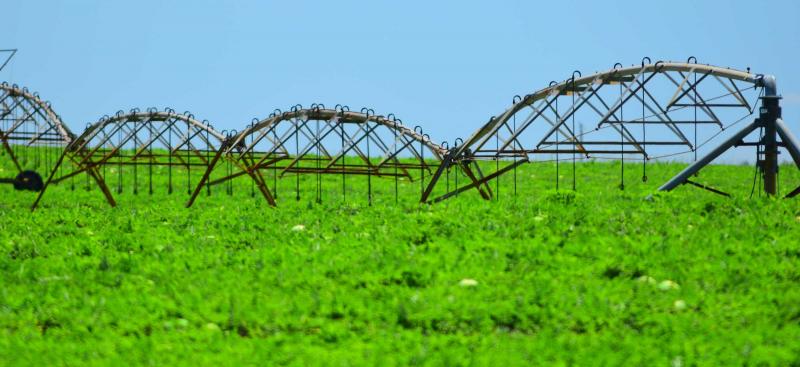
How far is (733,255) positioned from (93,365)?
6937 mm

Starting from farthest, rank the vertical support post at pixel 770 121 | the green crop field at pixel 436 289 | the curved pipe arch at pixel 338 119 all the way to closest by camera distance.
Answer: the curved pipe arch at pixel 338 119 < the vertical support post at pixel 770 121 < the green crop field at pixel 436 289

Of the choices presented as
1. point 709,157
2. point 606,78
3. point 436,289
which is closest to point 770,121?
point 709,157

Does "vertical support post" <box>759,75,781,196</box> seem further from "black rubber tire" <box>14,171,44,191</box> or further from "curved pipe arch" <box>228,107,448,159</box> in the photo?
"black rubber tire" <box>14,171,44,191</box>

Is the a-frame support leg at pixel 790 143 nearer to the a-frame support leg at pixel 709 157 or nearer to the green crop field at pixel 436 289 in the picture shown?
the a-frame support leg at pixel 709 157

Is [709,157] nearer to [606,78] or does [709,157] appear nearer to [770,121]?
[770,121]

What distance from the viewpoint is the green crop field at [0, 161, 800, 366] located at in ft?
26.0

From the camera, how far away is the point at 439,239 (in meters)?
11.5

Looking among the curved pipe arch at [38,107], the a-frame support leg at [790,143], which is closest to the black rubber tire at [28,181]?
the curved pipe arch at [38,107]

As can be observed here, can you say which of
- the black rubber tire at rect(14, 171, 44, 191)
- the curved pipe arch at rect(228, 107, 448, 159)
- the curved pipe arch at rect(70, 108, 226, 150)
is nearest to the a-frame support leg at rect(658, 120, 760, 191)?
the curved pipe arch at rect(228, 107, 448, 159)

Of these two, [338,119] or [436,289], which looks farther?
[338,119]

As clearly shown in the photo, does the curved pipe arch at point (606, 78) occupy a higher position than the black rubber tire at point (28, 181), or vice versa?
the curved pipe arch at point (606, 78)

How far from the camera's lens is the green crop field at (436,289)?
7914 mm

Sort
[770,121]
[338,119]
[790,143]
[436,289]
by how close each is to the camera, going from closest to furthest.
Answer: [436,289]
[790,143]
[770,121]
[338,119]

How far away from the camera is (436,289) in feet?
30.5
